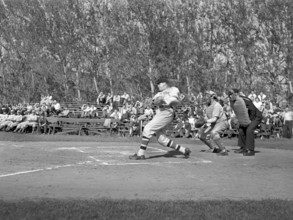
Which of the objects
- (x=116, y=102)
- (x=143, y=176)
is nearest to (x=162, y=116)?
(x=143, y=176)

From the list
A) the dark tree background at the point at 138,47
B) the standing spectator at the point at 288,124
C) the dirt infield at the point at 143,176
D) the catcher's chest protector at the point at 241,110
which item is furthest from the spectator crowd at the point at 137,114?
the dirt infield at the point at 143,176

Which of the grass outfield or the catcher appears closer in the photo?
the grass outfield

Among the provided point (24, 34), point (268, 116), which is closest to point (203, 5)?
point (268, 116)

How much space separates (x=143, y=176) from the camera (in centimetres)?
917

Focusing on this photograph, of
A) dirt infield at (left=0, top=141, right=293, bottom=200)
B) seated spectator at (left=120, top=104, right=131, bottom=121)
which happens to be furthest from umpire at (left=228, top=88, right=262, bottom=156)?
seated spectator at (left=120, top=104, right=131, bottom=121)

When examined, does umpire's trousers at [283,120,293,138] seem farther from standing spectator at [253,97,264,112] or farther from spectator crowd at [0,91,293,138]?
standing spectator at [253,97,264,112]

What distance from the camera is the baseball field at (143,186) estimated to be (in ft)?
20.1

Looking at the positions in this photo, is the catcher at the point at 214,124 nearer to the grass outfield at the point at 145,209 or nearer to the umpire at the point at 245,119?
the umpire at the point at 245,119

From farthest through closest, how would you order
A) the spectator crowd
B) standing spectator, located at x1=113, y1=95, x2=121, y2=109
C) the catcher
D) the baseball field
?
standing spectator, located at x1=113, y1=95, x2=121, y2=109 → the spectator crowd → the catcher → the baseball field

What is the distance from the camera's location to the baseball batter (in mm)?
11695

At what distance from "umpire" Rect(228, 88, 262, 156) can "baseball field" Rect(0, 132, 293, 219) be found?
0.41 meters

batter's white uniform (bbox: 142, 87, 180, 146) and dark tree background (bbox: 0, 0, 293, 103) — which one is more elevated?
dark tree background (bbox: 0, 0, 293, 103)

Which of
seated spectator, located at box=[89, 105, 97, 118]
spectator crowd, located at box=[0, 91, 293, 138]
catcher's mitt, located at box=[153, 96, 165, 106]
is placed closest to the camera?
catcher's mitt, located at box=[153, 96, 165, 106]

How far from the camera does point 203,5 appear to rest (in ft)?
115
